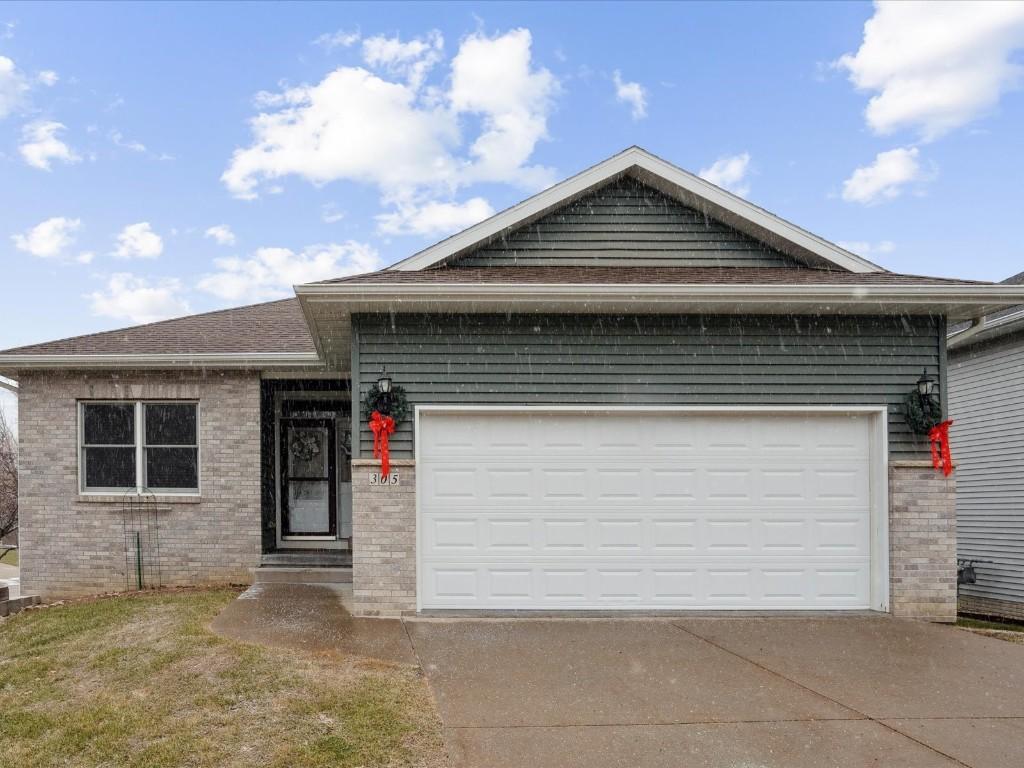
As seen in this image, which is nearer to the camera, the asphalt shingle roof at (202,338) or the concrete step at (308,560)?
the concrete step at (308,560)

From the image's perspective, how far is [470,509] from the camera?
7828 millimetres

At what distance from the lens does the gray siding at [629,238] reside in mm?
8820

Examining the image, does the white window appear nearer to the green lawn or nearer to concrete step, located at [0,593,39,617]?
concrete step, located at [0,593,39,617]

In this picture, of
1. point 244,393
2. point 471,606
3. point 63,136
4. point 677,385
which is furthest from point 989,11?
point 63,136

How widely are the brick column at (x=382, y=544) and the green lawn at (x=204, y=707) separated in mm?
1549

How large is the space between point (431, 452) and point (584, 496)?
1639 mm

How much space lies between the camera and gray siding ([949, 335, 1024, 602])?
1174 cm

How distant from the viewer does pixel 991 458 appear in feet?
40.3

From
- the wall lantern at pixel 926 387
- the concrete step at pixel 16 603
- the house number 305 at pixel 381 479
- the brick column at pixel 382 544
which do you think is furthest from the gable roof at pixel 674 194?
the concrete step at pixel 16 603

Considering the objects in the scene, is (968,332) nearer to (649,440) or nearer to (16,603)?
(649,440)

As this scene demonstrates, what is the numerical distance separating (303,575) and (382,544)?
10.4 feet

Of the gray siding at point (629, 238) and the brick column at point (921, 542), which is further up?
the gray siding at point (629, 238)

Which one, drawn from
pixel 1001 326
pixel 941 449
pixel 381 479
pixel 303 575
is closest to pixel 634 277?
pixel 381 479

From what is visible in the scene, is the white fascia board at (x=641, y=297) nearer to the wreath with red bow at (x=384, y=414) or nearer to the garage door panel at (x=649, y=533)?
the wreath with red bow at (x=384, y=414)
